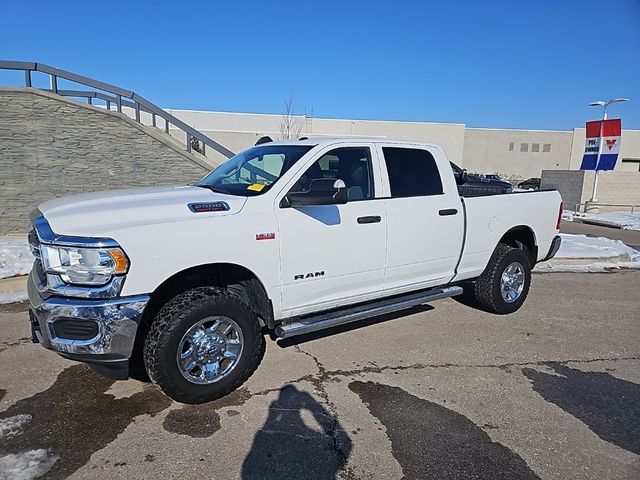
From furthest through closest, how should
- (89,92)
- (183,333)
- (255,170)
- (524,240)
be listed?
(89,92)
(524,240)
(255,170)
(183,333)

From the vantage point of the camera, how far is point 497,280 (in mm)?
5215

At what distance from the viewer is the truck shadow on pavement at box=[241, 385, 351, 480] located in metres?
2.54

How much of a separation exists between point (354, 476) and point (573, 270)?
7.48 m

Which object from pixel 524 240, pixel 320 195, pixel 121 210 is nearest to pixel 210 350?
pixel 121 210

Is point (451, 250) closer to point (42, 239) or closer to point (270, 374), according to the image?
point (270, 374)

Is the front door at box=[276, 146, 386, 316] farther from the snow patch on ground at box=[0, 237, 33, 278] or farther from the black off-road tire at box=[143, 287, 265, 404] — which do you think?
the snow patch on ground at box=[0, 237, 33, 278]

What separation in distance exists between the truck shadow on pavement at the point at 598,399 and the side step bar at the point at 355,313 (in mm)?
1137

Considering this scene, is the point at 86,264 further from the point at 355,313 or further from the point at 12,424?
the point at 355,313

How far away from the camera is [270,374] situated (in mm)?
3756

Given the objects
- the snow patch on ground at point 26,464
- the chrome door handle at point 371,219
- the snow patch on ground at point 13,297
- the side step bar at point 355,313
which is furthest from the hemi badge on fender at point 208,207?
the snow patch on ground at point 13,297

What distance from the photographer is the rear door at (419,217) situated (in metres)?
4.11

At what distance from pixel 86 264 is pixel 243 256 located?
105 centimetres

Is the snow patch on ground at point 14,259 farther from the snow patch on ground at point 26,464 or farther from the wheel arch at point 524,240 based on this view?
the wheel arch at point 524,240

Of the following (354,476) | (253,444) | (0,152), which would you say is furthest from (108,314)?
(0,152)
